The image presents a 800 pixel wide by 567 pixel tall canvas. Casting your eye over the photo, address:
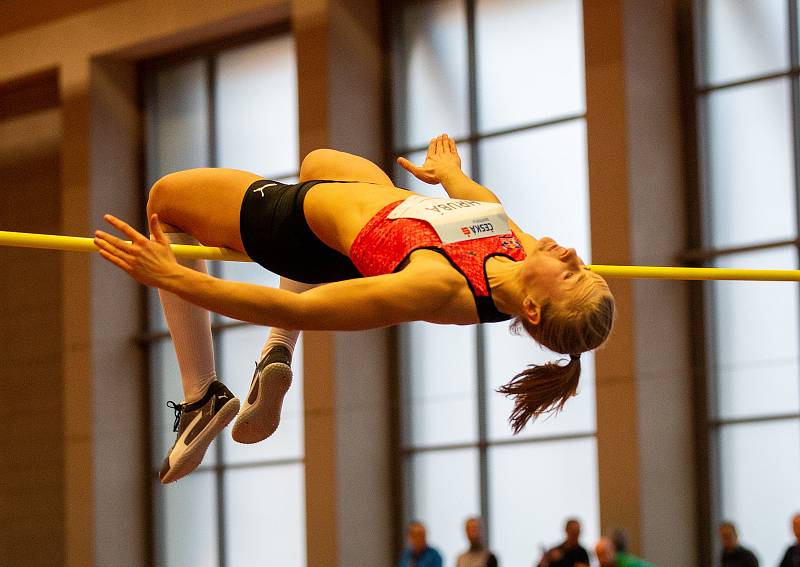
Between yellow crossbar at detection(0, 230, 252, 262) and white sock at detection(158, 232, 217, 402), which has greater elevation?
yellow crossbar at detection(0, 230, 252, 262)

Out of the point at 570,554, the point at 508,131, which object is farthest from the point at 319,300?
the point at 508,131

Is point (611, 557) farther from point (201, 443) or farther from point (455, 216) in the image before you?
point (455, 216)

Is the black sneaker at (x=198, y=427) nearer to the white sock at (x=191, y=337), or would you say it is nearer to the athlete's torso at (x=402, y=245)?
the white sock at (x=191, y=337)

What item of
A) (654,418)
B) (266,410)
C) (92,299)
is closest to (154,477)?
(92,299)

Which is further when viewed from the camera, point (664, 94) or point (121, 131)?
point (121, 131)

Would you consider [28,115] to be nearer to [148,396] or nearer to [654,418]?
[148,396]

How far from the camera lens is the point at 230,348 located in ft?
34.6

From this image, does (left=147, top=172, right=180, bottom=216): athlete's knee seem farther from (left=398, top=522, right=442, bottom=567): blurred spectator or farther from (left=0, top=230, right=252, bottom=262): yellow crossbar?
(left=398, top=522, right=442, bottom=567): blurred spectator

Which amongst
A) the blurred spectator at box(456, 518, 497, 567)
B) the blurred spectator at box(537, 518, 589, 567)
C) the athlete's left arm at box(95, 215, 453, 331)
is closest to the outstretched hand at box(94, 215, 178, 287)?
the athlete's left arm at box(95, 215, 453, 331)

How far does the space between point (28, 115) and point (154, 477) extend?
11.8 ft

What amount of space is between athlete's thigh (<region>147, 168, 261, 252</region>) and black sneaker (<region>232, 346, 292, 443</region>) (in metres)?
0.35

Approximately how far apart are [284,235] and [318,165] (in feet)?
1.02

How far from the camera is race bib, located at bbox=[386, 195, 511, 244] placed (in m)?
3.02

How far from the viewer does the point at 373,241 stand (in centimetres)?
303
